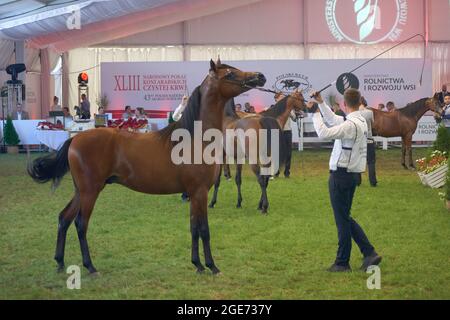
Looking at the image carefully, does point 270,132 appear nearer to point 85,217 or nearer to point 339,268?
point 339,268

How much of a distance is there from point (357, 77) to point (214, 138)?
1791 cm

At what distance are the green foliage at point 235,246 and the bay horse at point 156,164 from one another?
18.1 inches

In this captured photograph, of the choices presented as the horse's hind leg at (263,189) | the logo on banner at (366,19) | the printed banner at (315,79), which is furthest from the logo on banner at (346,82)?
the horse's hind leg at (263,189)

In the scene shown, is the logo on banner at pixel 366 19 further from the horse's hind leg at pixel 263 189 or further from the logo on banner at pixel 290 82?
the horse's hind leg at pixel 263 189

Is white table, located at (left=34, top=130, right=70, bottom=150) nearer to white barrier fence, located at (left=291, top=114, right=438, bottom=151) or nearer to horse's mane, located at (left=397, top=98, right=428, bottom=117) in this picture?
white barrier fence, located at (left=291, top=114, right=438, bottom=151)

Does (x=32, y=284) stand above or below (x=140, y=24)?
below

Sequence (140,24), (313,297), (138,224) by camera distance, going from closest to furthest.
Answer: (313,297), (138,224), (140,24)

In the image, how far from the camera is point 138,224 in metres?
9.39

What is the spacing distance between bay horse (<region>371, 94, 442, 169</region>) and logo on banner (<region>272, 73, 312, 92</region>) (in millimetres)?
7230

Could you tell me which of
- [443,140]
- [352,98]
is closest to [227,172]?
[443,140]

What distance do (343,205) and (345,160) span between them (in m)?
0.45

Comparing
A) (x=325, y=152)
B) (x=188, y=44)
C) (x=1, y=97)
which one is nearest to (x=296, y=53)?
(x=188, y=44)

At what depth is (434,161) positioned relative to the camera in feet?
43.2

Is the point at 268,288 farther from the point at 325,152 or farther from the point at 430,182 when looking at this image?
the point at 325,152
